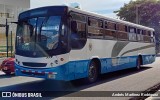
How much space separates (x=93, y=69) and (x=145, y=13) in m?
46.1

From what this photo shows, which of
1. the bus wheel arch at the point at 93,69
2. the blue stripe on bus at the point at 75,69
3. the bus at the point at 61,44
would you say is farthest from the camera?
the bus wheel arch at the point at 93,69

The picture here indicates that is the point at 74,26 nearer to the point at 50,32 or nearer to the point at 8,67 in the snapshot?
the point at 50,32

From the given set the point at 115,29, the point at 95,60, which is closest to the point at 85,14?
the point at 95,60

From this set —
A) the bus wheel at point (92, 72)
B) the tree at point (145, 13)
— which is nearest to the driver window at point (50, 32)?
the bus wheel at point (92, 72)

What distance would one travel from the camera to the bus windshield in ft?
35.6

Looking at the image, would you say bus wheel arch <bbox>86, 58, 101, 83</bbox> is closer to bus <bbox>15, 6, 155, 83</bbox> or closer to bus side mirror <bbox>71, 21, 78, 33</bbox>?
bus <bbox>15, 6, 155, 83</bbox>

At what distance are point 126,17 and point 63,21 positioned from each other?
49.1m

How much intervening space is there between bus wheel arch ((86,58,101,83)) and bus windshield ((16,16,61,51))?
7.92 feet

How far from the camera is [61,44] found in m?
10.7

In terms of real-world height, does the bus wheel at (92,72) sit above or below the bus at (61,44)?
below

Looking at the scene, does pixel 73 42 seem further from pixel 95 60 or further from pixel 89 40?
pixel 95 60

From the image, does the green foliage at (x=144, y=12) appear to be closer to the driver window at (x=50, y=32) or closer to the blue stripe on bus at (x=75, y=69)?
the blue stripe on bus at (x=75, y=69)

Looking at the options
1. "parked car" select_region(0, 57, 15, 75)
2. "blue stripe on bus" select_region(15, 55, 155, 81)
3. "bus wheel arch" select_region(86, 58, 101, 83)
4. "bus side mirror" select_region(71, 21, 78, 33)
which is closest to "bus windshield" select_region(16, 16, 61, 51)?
"bus side mirror" select_region(71, 21, 78, 33)

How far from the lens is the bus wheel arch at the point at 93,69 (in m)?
12.7
